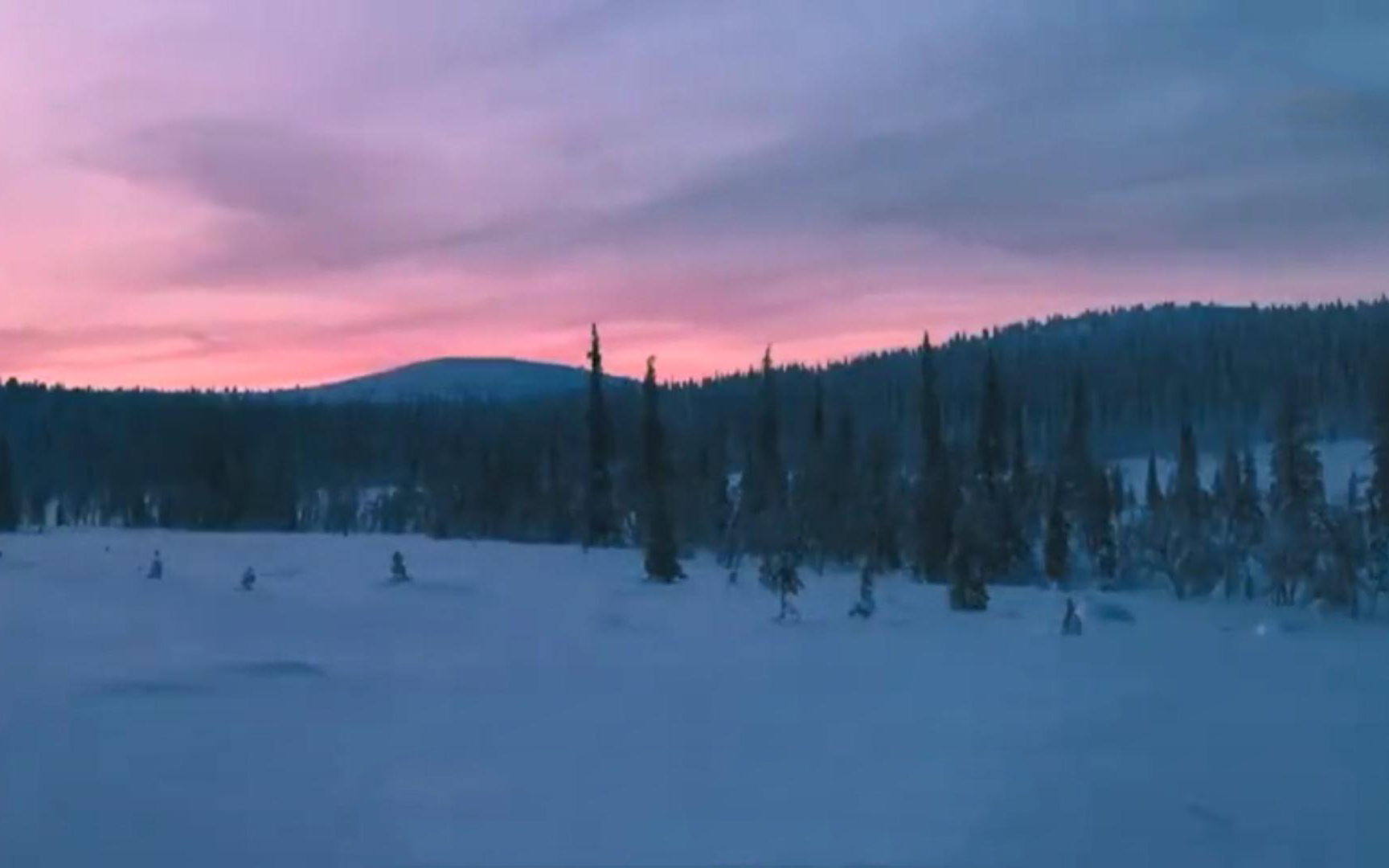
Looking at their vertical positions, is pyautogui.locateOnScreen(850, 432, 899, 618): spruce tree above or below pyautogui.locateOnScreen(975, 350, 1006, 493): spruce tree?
below

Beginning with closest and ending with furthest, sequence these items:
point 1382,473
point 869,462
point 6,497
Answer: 1. point 1382,473
2. point 869,462
3. point 6,497

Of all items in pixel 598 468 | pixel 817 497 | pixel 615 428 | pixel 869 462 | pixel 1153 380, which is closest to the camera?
pixel 817 497

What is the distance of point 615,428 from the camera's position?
282ft

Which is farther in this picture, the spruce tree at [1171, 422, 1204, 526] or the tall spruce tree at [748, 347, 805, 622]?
the spruce tree at [1171, 422, 1204, 526]

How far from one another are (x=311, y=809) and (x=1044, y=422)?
113 metres

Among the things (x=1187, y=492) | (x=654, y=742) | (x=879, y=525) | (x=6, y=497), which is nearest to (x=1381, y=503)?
(x=1187, y=492)

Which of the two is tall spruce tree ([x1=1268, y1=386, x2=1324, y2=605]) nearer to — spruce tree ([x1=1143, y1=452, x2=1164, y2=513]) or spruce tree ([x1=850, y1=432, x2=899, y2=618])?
spruce tree ([x1=1143, y1=452, x2=1164, y2=513])

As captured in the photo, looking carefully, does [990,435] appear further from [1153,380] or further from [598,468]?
[1153,380]

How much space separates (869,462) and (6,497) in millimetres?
33428

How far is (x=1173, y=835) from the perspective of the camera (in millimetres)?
7699

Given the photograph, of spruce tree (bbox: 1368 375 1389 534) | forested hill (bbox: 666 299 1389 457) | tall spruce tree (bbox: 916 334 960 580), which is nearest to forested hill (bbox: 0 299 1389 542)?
forested hill (bbox: 666 299 1389 457)

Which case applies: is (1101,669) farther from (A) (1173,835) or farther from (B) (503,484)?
(B) (503,484)

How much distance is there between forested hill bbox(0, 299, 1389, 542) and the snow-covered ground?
1298 inches

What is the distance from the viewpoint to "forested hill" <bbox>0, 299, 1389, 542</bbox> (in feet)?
220
